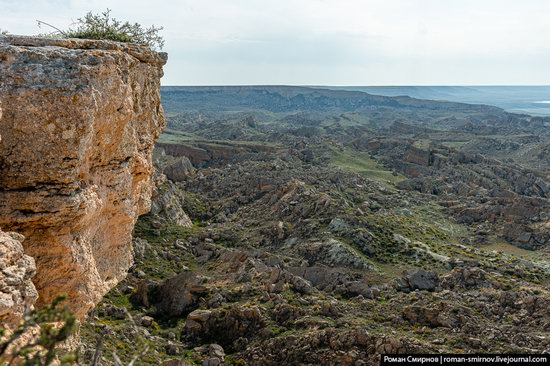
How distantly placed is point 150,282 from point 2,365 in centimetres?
1477

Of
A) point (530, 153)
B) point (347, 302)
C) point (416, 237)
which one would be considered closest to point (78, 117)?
point (347, 302)

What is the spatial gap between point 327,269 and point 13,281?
15.9 metres

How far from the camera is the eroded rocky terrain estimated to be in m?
14.5

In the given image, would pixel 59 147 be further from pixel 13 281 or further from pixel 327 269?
pixel 327 269

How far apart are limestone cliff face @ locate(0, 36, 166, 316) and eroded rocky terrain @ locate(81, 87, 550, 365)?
1.48m

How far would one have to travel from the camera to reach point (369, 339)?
1382 centimetres

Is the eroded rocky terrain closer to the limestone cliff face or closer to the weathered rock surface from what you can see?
the weathered rock surface

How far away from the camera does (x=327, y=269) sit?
2103 centimetres

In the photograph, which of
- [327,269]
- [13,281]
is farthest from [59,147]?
[327,269]

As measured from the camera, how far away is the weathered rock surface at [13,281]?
231 inches

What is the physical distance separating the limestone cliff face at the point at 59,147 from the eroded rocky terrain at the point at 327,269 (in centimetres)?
148

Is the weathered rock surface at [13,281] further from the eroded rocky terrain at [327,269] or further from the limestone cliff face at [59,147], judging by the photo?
the eroded rocky terrain at [327,269]

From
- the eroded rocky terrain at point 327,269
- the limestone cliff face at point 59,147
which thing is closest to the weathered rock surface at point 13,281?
the limestone cliff face at point 59,147

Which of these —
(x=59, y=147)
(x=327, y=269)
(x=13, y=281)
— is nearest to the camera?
(x=13, y=281)
